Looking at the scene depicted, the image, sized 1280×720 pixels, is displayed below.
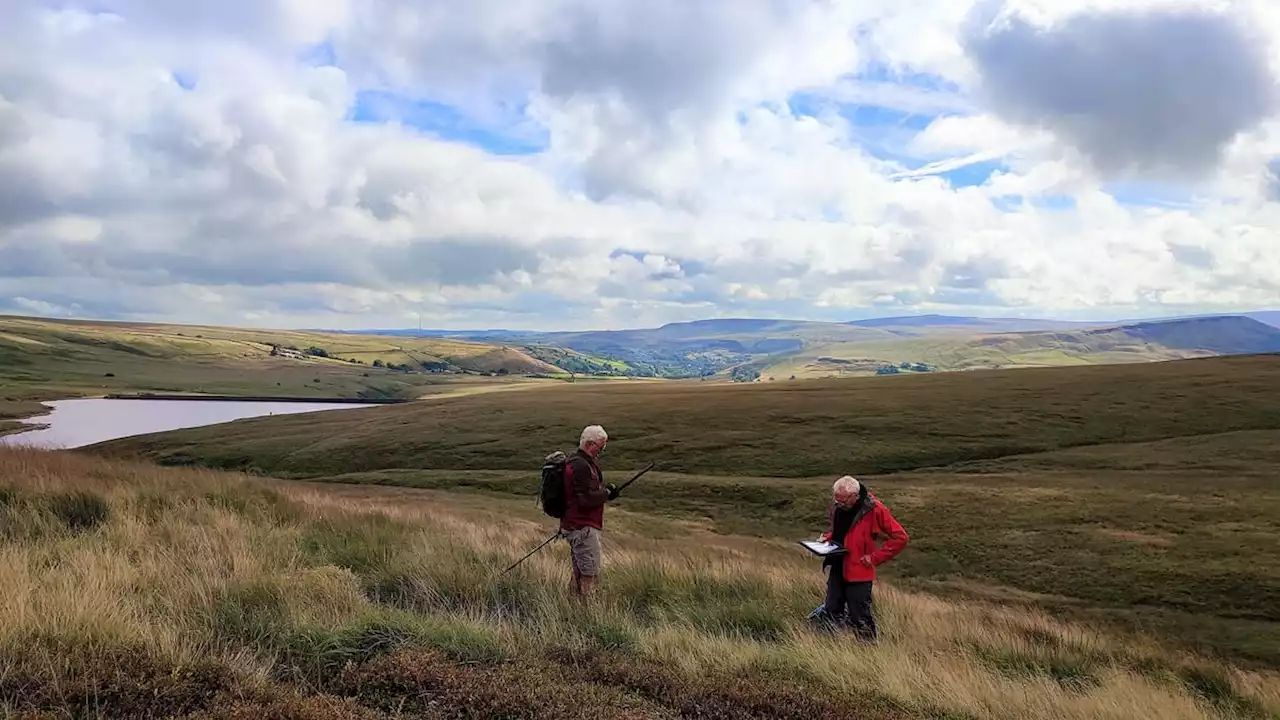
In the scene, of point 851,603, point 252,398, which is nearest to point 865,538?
point 851,603

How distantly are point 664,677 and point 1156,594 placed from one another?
2517 cm

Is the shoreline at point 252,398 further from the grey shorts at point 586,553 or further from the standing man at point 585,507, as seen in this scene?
the grey shorts at point 586,553

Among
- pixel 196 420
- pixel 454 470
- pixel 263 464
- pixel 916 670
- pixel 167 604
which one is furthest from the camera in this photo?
pixel 196 420

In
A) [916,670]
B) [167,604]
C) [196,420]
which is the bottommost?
[196,420]

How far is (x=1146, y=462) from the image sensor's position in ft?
153

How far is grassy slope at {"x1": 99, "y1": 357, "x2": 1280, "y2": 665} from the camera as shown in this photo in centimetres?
2720

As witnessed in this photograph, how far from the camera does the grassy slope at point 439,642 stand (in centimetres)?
587

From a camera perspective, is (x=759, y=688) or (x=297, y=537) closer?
(x=759, y=688)

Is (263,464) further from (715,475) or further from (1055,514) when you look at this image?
(1055,514)

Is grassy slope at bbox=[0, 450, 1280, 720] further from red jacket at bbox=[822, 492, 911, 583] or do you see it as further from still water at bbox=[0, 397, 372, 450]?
still water at bbox=[0, 397, 372, 450]

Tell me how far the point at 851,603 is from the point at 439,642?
6.18 meters

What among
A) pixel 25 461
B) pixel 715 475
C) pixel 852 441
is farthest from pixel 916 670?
pixel 852 441

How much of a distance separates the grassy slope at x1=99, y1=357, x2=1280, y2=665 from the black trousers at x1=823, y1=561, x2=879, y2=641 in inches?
629

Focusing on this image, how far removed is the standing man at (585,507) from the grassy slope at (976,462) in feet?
62.3
